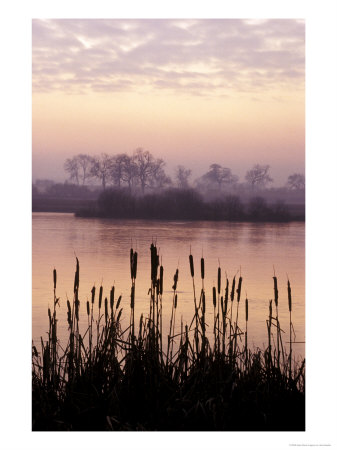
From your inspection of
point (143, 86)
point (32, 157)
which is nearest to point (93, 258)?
point (32, 157)

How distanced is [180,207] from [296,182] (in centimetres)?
62

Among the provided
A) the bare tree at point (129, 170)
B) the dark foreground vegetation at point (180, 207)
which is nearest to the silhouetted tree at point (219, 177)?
the dark foreground vegetation at point (180, 207)

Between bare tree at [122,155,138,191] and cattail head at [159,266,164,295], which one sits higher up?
bare tree at [122,155,138,191]

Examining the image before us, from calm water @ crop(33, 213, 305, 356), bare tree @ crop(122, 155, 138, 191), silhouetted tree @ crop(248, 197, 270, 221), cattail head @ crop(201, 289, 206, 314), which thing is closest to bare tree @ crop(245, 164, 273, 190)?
silhouetted tree @ crop(248, 197, 270, 221)

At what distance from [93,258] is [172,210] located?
1.63 feet

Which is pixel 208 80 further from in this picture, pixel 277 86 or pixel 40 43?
pixel 40 43

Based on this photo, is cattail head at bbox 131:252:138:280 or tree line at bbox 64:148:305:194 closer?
cattail head at bbox 131:252:138:280

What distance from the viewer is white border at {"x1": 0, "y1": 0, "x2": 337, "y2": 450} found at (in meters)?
3.10

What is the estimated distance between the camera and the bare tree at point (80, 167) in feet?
11.9

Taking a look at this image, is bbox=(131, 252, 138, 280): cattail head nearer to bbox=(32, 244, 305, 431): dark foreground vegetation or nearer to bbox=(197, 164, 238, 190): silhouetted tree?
bbox=(32, 244, 305, 431): dark foreground vegetation

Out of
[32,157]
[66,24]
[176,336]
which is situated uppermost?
[66,24]

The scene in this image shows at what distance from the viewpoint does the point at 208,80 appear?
3.53 metres
